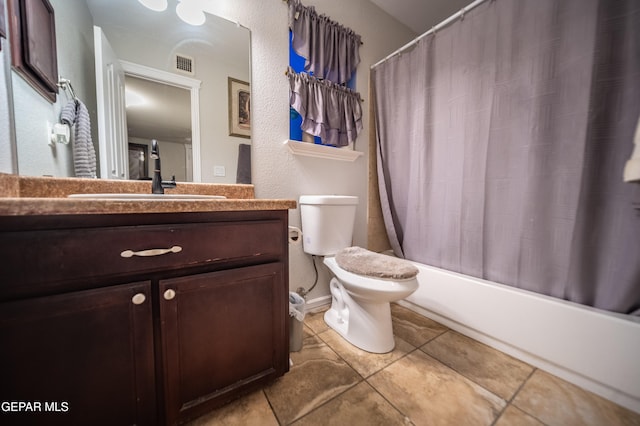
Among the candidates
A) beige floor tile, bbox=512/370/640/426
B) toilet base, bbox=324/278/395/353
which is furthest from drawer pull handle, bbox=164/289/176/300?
beige floor tile, bbox=512/370/640/426

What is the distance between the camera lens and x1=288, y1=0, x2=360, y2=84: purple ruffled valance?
4.61ft

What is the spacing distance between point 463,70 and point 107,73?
1.82m

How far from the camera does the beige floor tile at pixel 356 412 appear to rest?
0.78m

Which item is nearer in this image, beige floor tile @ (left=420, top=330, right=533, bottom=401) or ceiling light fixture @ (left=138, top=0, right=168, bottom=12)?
beige floor tile @ (left=420, top=330, right=533, bottom=401)

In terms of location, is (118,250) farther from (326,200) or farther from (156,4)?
(156,4)

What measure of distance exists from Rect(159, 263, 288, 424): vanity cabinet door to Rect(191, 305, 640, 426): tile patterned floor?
116 mm

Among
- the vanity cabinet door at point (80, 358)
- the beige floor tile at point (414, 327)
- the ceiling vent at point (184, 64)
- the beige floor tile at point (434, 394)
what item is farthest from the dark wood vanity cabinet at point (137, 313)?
the ceiling vent at point (184, 64)

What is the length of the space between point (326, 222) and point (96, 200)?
1.04m

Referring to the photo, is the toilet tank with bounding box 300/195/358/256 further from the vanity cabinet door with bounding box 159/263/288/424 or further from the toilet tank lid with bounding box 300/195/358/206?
the vanity cabinet door with bounding box 159/263/288/424

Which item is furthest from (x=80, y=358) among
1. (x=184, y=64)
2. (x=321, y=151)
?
(x=321, y=151)

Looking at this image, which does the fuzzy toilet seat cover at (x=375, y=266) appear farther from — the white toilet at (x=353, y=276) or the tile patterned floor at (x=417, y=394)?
the tile patterned floor at (x=417, y=394)

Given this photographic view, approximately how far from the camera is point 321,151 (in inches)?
60.7

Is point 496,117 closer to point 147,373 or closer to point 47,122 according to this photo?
point 147,373

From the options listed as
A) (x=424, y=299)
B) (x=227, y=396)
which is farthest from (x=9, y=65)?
(x=424, y=299)
